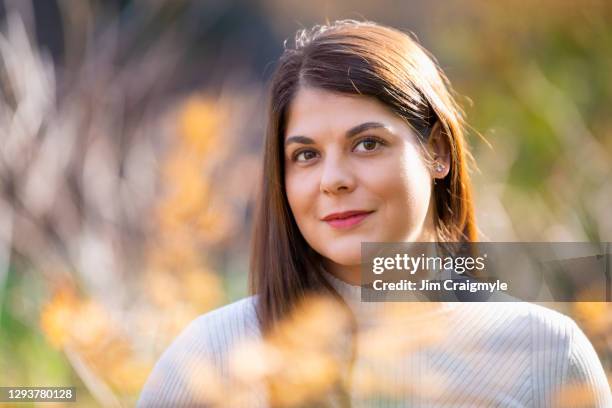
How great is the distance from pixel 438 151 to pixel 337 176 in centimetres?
20

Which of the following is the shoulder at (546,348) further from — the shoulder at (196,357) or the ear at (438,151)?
the shoulder at (196,357)

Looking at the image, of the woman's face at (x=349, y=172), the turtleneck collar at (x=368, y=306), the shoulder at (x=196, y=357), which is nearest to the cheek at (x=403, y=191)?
the woman's face at (x=349, y=172)

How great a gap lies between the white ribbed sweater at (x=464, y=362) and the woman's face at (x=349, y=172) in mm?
101

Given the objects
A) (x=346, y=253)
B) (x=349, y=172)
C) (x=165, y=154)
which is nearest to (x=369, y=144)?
(x=349, y=172)

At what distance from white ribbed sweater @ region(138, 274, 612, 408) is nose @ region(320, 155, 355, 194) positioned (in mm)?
165

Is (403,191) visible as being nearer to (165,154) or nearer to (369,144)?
(369,144)

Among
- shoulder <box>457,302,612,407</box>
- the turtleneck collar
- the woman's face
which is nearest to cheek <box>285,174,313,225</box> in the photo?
the woman's face

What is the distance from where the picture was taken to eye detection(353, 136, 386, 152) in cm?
115

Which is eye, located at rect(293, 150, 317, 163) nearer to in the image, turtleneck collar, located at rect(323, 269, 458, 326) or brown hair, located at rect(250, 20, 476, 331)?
brown hair, located at rect(250, 20, 476, 331)

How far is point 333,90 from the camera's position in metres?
1.15

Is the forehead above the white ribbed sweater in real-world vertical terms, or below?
above

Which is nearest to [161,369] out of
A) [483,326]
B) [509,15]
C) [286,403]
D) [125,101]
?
[286,403]

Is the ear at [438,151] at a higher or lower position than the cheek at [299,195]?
higher

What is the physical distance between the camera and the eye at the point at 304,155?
118cm
